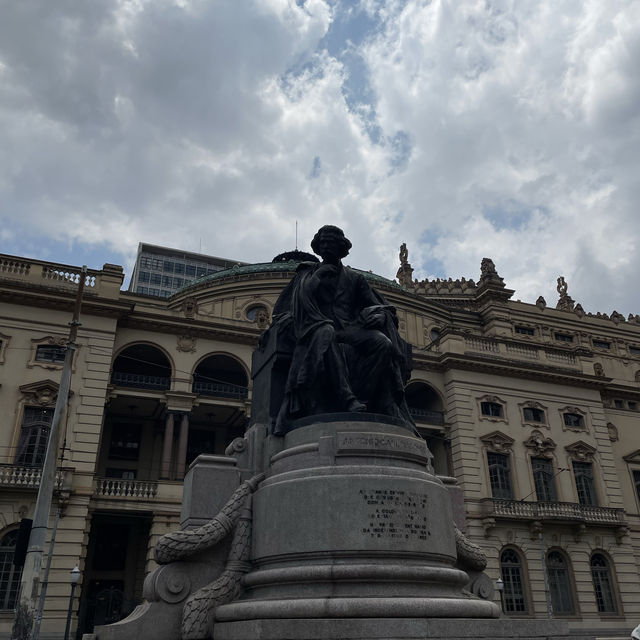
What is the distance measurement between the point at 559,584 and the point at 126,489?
79.0 ft

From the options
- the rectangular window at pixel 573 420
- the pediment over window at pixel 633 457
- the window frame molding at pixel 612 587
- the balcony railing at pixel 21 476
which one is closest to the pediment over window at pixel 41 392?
the balcony railing at pixel 21 476

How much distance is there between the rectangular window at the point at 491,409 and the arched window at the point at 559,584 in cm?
827

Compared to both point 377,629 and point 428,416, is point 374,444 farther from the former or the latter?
point 428,416

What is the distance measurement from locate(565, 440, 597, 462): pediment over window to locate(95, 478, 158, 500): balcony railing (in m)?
24.9

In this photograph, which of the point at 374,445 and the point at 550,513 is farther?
the point at 550,513

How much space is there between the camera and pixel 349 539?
22.6 ft

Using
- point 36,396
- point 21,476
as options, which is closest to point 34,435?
point 36,396

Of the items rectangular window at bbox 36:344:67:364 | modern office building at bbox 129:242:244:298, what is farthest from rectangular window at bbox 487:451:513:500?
modern office building at bbox 129:242:244:298

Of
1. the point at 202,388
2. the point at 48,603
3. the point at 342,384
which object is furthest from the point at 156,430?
the point at 342,384

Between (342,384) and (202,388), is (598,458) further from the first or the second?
(342,384)

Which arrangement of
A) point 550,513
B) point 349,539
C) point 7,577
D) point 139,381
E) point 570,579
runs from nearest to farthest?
1. point 349,539
2. point 7,577
3. point 139,381
4. point 570,579
5. point 550,513

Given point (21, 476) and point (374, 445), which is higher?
point (21, 476)

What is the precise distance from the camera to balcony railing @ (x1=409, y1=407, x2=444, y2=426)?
123 feet

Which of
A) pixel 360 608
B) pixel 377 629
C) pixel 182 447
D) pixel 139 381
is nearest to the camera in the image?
pixel 377 629
